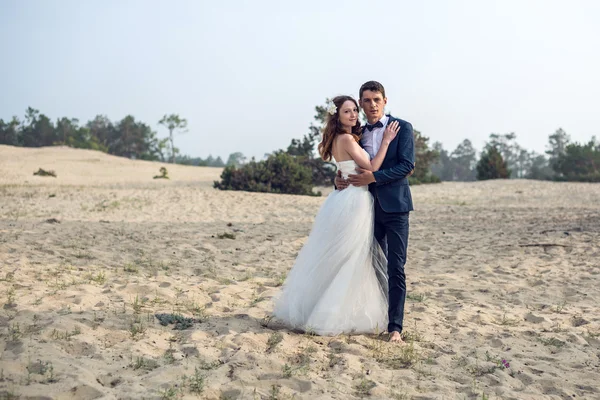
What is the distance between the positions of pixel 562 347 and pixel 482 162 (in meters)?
33.3

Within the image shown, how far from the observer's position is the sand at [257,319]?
353cm

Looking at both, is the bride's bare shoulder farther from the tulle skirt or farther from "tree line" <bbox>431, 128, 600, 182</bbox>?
"tree line" <bbox>431, 128, 600, 182</bbox>

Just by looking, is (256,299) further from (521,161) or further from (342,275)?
(521,161)

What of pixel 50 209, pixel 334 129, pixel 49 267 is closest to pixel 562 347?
pixel 334 129

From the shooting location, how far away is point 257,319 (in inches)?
200

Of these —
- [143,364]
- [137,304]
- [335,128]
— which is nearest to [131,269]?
[137,304]

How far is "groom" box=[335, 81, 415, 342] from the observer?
4.51m

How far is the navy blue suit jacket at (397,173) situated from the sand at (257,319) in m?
1.20

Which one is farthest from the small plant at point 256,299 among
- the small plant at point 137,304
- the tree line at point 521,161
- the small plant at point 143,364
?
the tree line at point 521,161

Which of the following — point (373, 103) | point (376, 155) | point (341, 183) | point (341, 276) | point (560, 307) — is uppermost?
point (373, 103)

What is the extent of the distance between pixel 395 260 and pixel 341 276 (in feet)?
1.61

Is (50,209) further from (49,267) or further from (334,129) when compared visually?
(334,129)

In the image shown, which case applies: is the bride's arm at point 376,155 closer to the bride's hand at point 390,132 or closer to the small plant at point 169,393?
the bride's hand at point 390,132

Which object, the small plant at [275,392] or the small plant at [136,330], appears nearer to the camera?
the small plant at [275,392]
